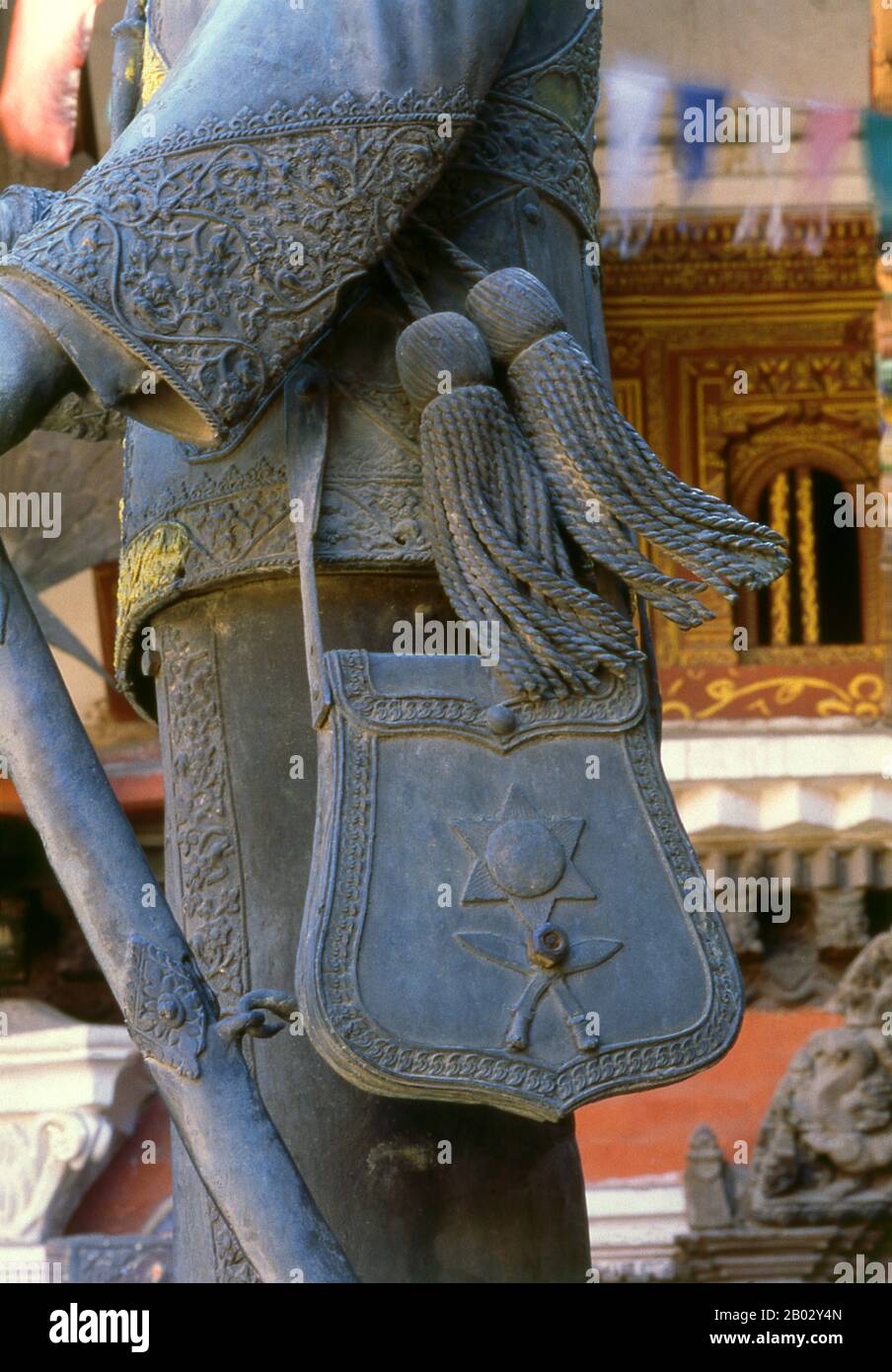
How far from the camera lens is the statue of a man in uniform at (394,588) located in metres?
1.82

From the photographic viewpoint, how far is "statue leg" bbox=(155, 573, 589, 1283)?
1.98 meters

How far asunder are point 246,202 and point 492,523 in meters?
0.30

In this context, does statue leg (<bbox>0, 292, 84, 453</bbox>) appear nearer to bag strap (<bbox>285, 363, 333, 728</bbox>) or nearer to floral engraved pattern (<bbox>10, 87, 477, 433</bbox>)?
floral engraved pattern (<bbox>10, 87, 477, 433</bbox>)

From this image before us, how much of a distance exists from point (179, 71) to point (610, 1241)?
24.4 feet

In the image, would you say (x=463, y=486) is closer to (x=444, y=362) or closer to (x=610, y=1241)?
(x=444, y=362)

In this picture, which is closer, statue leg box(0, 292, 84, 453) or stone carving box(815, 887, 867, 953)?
statue leg box(0, 292, 84, 453)

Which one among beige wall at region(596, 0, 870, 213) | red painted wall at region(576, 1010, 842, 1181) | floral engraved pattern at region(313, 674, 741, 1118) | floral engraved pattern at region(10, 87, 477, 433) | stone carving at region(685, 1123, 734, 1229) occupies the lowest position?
floral engraved pattern at region(313, 674, 741, 1118)

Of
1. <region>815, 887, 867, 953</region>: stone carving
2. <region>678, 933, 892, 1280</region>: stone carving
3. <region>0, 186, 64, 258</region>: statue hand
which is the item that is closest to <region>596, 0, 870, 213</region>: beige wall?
<region>815, 887, 867, 953</region>: stone carving

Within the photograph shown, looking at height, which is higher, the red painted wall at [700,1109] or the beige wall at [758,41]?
the beige wall at [758,41]

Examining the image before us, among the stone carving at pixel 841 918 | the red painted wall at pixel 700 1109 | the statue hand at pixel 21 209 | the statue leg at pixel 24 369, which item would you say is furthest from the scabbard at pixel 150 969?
the stone carving at pixel 841 918

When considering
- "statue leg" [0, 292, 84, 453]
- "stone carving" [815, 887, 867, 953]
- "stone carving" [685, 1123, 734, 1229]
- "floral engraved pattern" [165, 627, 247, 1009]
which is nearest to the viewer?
"statue leg" [0, 292, 84, 453]

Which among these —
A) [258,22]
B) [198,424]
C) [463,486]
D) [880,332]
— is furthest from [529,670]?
[880,332]

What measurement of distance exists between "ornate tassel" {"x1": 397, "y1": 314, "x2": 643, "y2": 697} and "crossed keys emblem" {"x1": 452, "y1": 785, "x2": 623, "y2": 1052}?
0.12 metres

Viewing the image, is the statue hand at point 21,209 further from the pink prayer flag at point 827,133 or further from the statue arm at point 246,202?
the pink prayer flag at point 827,133
